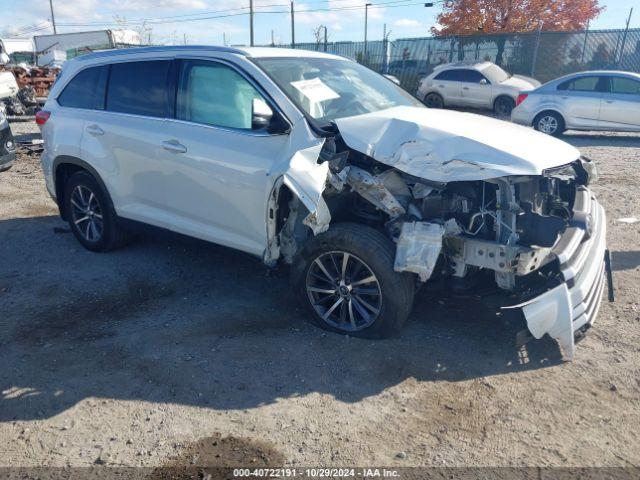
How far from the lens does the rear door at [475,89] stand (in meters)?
16.8

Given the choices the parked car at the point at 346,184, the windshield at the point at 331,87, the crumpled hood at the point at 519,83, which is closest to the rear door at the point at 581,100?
the crumpled hood at the point at 519,83

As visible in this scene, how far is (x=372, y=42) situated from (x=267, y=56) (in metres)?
23.6

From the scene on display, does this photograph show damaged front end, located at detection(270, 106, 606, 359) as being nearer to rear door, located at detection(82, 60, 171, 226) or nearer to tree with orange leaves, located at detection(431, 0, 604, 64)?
rear door, located at detection(82, 60, 171, 226)

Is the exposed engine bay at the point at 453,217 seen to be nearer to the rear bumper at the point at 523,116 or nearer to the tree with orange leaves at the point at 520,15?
the rear bumper at the point at 523,116

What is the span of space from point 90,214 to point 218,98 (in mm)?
2170

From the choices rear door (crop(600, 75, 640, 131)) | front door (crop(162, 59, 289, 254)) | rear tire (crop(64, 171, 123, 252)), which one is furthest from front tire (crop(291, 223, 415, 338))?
rear door (crop(600, 75, 640, 131))

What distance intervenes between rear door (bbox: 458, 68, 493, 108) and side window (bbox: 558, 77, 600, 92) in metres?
4.43

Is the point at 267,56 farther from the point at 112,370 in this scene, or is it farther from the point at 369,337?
the point at 112,370

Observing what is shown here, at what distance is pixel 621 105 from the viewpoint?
1174cm

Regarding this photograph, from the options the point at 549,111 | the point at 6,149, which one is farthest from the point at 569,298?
the point at 549,111

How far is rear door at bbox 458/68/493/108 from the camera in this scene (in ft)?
55.0

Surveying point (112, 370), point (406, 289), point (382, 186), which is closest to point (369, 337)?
point (406, 289)

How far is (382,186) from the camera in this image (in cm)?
354

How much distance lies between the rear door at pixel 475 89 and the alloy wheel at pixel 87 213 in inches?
559
